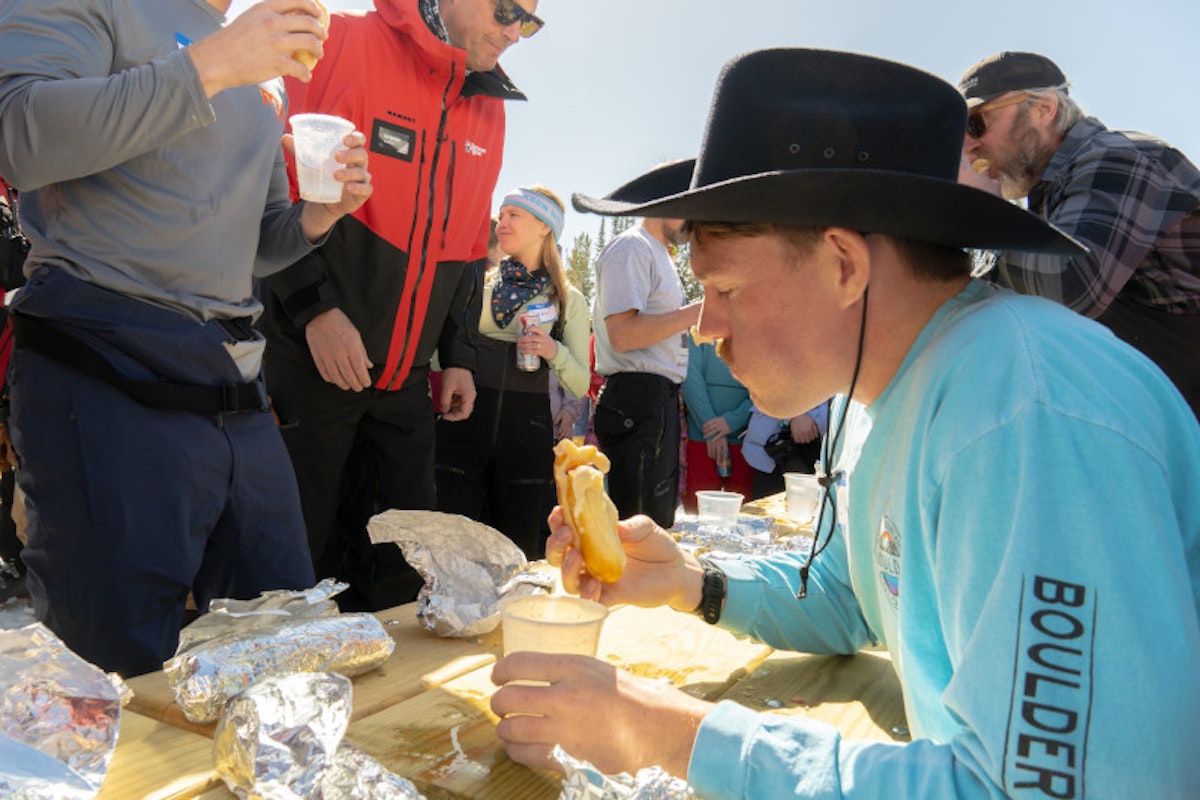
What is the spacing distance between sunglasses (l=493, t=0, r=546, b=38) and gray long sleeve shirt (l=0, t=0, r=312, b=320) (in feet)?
3.48

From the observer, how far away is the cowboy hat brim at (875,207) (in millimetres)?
1080

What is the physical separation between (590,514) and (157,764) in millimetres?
702

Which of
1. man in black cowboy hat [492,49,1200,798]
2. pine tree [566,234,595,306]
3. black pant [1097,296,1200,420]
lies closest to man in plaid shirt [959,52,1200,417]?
black pant [1097,296,1200,420]

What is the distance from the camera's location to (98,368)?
5.76 feet

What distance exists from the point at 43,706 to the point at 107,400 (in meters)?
0.93

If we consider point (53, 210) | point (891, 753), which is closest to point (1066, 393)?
point (891, 753)

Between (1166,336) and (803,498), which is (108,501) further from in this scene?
(1166,336)

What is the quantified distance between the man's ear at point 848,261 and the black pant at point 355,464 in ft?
6.80

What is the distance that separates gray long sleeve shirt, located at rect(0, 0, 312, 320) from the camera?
64.9 inches

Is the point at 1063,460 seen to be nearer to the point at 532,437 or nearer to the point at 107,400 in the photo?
the point at 107,400

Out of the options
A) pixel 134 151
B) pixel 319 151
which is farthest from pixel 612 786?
pixel 319 151

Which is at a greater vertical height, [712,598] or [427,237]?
[427,237]

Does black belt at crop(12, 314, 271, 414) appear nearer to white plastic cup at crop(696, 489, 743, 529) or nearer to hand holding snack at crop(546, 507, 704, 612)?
hand holding snack at crop(546, 507, 704, 612)

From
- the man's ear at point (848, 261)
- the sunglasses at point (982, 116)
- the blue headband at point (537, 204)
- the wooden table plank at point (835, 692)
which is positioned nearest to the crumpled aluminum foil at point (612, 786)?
the wooden table plank at point (835, 692)
